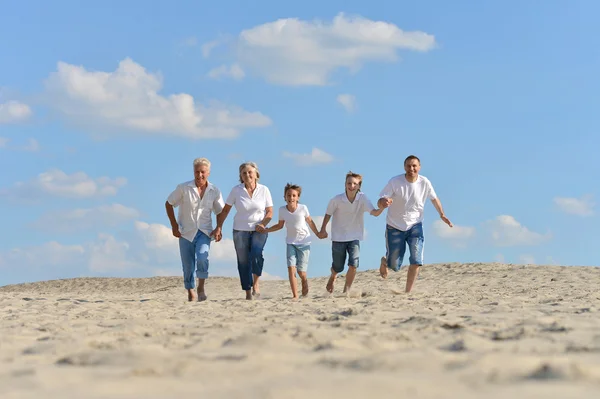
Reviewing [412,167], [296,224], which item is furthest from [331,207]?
[412,167]

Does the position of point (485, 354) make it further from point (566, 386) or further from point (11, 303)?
point (11, 303)

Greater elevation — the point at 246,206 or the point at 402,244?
the point at 246,206

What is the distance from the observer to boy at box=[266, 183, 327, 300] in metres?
9.63

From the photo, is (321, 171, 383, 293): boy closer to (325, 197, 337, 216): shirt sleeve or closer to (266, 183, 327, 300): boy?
(325, 197, 337, 216): shirt sleeve

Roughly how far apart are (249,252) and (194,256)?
0.89 meters

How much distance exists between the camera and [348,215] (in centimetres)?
973

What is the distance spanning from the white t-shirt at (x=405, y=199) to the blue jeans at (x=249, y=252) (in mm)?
1841

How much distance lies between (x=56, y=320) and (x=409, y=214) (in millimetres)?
4894

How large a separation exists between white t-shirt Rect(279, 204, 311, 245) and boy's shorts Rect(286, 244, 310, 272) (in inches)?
2.9

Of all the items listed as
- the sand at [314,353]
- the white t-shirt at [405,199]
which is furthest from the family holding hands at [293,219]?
the sand at [314,353]

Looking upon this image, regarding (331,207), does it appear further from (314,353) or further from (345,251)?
(314,353)

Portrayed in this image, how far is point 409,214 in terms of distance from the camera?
381 inches

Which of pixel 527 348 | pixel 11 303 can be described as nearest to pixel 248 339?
pixel 527 348

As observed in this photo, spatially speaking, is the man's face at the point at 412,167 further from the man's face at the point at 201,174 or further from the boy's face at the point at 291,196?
the man's face at the point at 201,174
